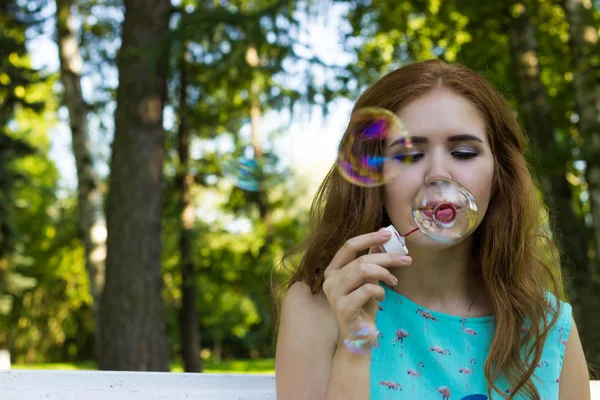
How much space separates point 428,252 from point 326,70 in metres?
4.83

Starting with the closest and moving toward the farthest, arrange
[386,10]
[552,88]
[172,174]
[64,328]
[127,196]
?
[127,196] < [386,10] < [552,88] < [172,174] < [64,328]

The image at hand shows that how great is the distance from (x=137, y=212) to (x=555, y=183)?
160 inches

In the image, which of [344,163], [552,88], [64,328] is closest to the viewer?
[344,163]

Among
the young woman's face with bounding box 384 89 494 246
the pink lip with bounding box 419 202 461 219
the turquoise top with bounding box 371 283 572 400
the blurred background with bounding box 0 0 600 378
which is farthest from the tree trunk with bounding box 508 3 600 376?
the pink lip with bounding box 419 202 461 219

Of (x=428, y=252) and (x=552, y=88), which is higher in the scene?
(x=552, y=88)

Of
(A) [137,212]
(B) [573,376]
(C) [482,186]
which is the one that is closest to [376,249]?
(C) [482,186]

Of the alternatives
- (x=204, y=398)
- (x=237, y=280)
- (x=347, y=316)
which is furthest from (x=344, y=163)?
(x=237, y=280)

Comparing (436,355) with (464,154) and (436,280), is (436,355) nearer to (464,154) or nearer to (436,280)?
(436,280)

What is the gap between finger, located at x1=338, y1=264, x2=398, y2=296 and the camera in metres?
1.45

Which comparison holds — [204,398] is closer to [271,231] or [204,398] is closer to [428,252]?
[428,252]

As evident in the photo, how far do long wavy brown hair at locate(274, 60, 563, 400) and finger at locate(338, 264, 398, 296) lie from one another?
0.28 m

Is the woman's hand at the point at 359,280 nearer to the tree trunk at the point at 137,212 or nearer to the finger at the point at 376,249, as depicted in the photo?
the finger at the point at 376,249

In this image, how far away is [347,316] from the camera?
1.49 meters

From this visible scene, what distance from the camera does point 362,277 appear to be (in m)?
1.46
